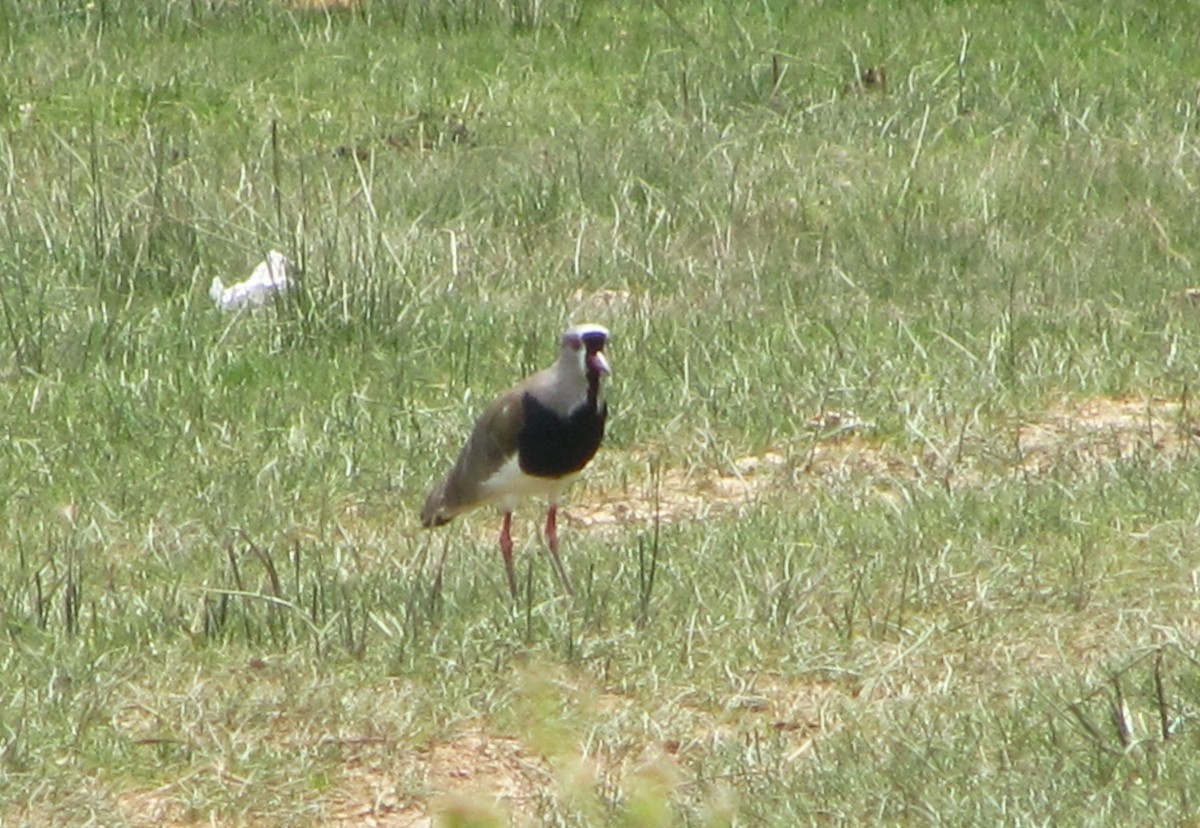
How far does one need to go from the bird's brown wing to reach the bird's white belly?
0.02 meters

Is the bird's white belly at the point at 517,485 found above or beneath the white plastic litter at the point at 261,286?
above

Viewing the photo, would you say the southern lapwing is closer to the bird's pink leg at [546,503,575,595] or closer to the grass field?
the bird's pink leg at [546,503,575,595]

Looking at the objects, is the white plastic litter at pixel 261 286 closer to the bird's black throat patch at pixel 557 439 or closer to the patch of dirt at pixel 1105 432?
the bird's black throat patch at pixel 557 439

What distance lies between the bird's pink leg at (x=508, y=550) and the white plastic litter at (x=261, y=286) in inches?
78.8

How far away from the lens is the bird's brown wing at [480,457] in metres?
5.87

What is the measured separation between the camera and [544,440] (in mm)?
5762

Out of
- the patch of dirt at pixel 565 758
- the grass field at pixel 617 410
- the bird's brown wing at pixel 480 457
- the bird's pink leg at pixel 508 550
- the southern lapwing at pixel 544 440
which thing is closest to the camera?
the patch of dirt at pixel 565 758

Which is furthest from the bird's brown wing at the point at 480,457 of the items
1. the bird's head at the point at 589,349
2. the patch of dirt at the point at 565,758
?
the patch of dirt at the point at 565,758

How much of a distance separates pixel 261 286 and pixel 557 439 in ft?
7.91

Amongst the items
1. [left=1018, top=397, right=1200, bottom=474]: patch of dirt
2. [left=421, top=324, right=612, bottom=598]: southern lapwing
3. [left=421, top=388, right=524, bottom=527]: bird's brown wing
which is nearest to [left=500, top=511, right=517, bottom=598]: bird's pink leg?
[left=421, top=324, right=612, bottom=598]: southern lapwing

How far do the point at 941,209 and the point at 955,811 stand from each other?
16.4 ft

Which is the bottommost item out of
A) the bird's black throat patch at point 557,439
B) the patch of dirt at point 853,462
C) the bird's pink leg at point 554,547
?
the patch of dirt at point 853,462

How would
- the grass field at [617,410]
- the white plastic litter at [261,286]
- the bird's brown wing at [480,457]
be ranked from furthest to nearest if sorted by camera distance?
the white plastic litter at [261,286] → the bird's brown wing at [480,457] → the grass field at [617,410]

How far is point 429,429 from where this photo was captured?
7.04m
